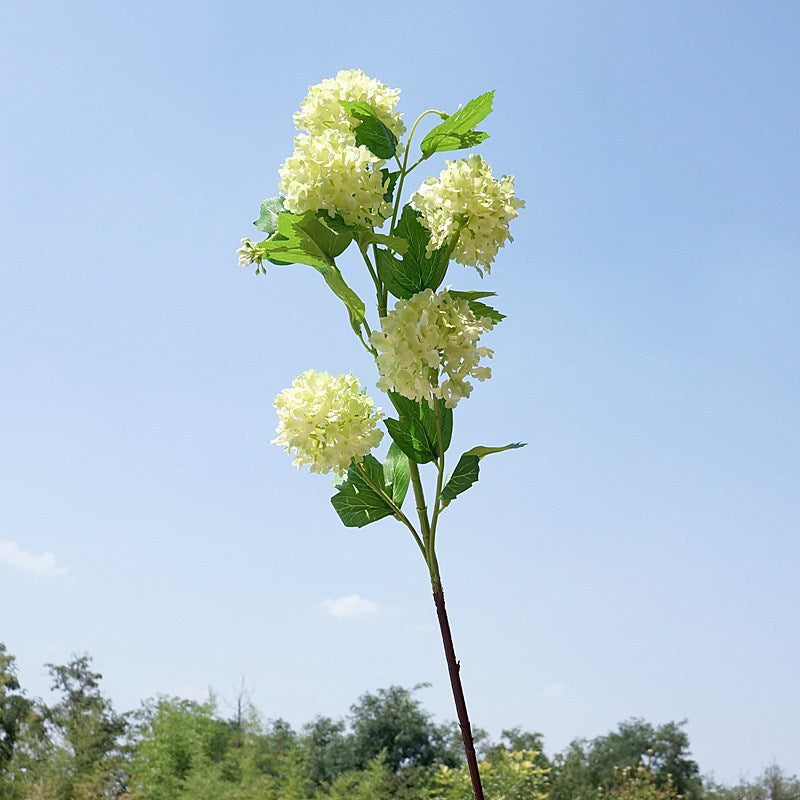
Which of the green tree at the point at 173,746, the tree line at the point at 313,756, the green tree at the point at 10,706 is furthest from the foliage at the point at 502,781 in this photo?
the green tree at the point at 10,706

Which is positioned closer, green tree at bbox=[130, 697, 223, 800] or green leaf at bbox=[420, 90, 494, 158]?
green leaf at bbox=[420, 90, 494, 158]

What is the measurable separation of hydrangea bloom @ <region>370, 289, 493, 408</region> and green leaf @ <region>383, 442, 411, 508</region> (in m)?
0.31

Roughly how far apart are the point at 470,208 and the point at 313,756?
756 cm

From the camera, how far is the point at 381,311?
2078mm

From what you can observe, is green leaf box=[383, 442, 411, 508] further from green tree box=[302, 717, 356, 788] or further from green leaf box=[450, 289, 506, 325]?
green tree box=[302, 717, 356, 788]

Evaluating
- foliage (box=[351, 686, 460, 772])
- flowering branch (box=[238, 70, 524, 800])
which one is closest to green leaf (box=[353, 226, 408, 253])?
flowering branch (box=[238, 70, 524, 800])

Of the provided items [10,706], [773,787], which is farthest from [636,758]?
[10,706]

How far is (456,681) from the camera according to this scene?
6.61 ft

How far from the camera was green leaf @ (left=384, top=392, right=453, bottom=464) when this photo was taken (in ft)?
6.75

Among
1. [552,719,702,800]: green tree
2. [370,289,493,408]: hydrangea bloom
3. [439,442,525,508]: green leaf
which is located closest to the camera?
[370,289,493,408]: hydrangea bloom

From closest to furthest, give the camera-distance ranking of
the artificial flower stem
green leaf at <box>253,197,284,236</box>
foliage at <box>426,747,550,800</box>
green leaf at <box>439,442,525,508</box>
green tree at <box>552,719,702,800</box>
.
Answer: the artificial flower stem
green leaf at <box>439,442,525,508</box>
green leaf at <box>253,197,284,236</box>
foliage at <box>426,747,550,800</box>
green tree at <box>552,719,702,800</box>

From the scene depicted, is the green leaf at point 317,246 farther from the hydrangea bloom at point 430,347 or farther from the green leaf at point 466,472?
the green leaf at point 466,472

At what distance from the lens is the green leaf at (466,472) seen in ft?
6.81

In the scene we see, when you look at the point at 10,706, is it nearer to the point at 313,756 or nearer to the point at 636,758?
the point at 313,756
